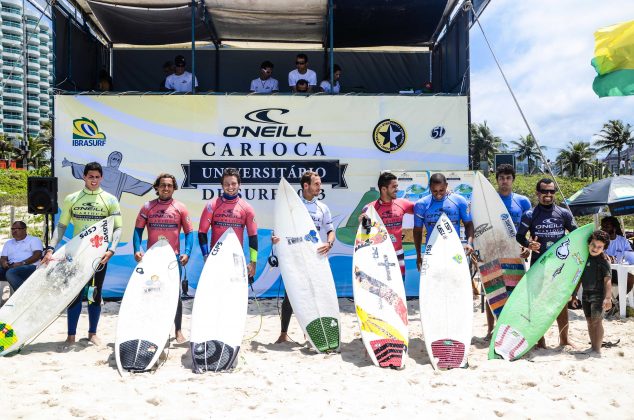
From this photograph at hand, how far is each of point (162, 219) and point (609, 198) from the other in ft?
21.8

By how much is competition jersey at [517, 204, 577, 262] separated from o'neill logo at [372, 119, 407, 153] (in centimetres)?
236

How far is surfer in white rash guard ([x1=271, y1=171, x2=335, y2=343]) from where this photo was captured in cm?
441

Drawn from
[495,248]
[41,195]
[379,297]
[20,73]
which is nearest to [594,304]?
[495,248]

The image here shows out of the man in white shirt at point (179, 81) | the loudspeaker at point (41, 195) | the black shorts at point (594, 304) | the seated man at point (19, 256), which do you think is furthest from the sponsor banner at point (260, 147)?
the black shorts at point (594, 304)

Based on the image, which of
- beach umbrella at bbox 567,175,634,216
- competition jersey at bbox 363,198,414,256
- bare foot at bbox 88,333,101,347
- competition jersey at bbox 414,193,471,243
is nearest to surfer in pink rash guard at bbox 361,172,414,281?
competition jersey at bbox 363,198,414,256

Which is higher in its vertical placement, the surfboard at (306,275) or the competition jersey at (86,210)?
the competition jersey at (86,210)

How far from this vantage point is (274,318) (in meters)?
5.53

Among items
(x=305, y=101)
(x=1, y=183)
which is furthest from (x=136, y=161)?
(x=1, y=183)

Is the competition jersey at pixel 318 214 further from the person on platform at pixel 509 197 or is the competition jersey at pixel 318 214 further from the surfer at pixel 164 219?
the person on platform at pixel 509 197

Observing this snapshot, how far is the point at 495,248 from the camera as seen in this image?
4.79 m

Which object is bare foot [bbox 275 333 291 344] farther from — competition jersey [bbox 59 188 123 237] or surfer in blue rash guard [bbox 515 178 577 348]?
surfer in blue rash guard [bbox 515 178 577 348]

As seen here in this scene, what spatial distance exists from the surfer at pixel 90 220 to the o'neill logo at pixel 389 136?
10.8 feet

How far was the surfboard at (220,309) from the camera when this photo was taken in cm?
371

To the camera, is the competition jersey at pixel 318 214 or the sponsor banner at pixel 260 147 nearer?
the competition jersey at pixel 318 214
